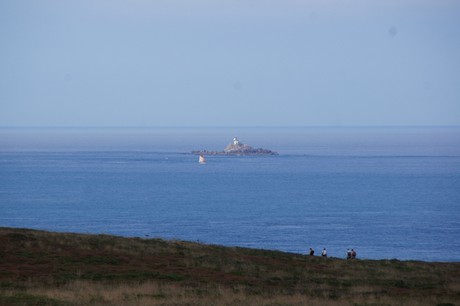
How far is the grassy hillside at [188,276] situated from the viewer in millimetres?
22484

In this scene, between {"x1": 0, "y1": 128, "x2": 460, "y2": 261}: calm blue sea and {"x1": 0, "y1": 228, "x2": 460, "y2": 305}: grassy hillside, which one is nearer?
{"x1": 0, "y1": 228, "x2": 460, "y2": 305}: grassy hillside

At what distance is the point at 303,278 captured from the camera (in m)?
28.9

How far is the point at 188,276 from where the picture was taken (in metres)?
28.1

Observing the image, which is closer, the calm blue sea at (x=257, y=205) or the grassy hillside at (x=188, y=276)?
the grassy hillside at (x=188, y=276)

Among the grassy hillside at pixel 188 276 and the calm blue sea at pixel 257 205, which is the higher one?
the grassy hillside at pixel 188 276

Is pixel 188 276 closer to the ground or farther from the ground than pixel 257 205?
farther from the ground

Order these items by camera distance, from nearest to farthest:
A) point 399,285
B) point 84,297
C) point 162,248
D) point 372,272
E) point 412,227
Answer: point 84,297, point 399,285, point 372,272, point 162,248, point 412,227

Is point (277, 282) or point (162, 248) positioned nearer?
point (277, 282)

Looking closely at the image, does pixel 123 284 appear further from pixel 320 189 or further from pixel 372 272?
pixel 320 189

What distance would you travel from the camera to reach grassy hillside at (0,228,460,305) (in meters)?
22.5

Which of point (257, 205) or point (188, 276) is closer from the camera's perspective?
point (188, 276)

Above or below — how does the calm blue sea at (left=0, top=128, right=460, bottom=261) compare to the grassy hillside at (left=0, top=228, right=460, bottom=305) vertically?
below

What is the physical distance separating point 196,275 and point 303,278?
12.4 ft

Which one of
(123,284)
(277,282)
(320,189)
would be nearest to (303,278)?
(277,282)
